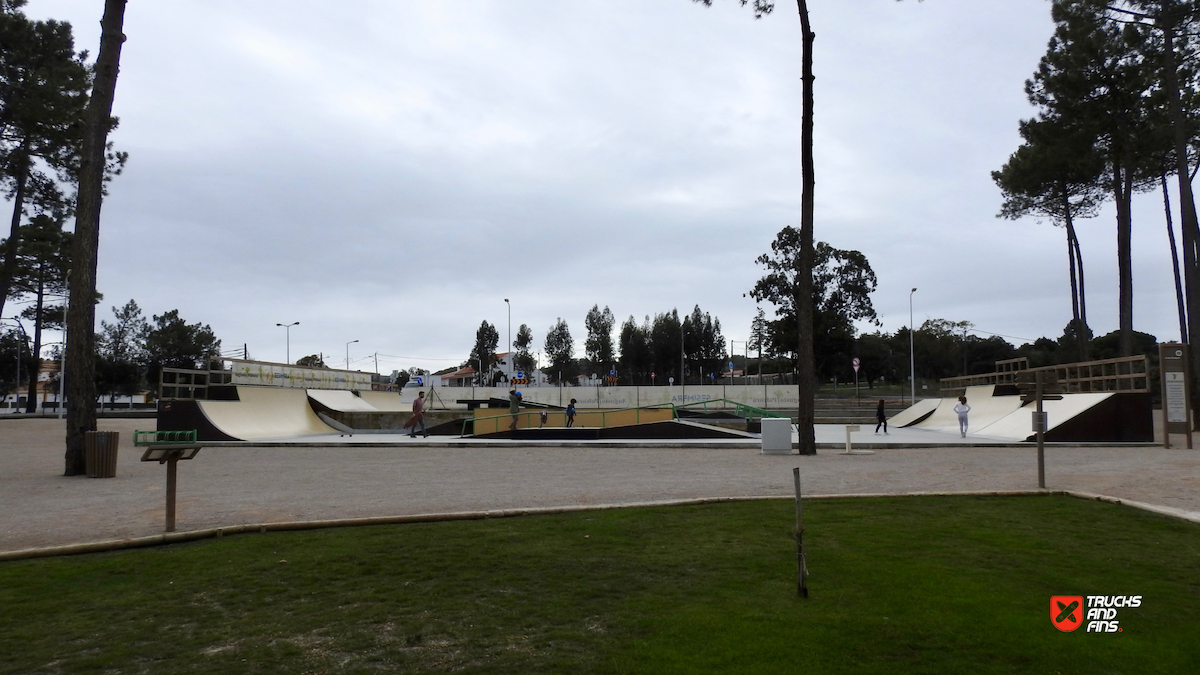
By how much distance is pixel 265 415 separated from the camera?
28.1 meters

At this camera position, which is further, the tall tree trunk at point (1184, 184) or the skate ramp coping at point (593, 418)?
the skate ramp coping at point (593, 418)

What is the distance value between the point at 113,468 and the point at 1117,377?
961 inches

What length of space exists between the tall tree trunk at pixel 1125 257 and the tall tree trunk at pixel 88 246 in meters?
33.1

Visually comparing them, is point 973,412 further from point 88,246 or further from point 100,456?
point 88,246

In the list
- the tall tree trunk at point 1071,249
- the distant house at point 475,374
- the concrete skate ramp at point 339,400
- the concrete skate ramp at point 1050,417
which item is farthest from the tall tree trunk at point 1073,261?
the distant house at point 475,374

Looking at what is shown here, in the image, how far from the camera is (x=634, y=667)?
412 centimetres

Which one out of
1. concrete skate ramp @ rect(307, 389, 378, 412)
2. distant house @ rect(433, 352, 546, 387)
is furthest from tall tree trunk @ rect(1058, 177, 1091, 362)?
distant house @ rect(433, 352, 546, 387)

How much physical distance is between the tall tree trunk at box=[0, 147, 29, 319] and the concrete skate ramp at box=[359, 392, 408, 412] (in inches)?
613

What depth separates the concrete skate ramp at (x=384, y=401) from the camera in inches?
1570

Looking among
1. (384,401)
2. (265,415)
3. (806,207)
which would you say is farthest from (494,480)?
(384,401)

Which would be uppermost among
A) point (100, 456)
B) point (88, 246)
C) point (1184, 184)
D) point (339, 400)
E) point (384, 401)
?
point (1184, 184)

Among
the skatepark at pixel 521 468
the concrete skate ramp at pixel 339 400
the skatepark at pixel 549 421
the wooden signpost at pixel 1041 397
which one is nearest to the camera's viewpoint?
the skatepark at pixel 521 468

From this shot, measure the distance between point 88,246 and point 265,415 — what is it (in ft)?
45.5

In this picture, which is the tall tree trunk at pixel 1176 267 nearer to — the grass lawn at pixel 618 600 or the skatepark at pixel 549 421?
the skatepark at pixel 549 421
